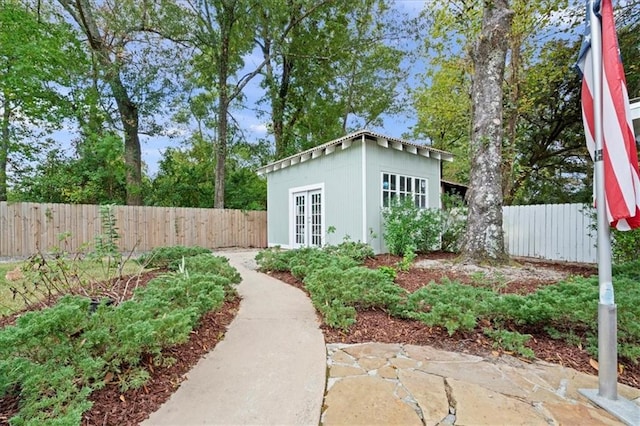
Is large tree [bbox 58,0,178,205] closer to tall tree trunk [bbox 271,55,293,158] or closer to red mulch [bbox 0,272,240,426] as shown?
tall tree trunk [bbox 271,55,293,158]

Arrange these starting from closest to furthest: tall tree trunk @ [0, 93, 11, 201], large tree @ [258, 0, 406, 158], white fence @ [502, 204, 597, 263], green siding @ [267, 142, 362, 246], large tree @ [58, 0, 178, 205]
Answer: white fence @ [502, 204, 597, 263], green siding @ [267, 142, 362, 246], tall tree trunk @ [0, 93, 11, 201], large tree @ [58, 0, 178, 205], large tree @ [258, 0, 406, 158]


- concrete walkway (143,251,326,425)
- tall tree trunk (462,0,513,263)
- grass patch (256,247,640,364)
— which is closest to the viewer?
concrete walkway (143,251,326,425)

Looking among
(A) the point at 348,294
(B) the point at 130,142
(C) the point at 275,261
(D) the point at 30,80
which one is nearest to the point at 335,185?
(C) the point at 275,261

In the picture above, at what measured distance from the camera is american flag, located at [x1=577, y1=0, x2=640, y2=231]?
1724 millimetres

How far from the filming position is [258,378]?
201 cm

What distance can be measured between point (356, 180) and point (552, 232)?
203 inches

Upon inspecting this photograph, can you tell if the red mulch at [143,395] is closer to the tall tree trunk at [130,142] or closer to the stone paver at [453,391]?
the stone paver at [453,391]

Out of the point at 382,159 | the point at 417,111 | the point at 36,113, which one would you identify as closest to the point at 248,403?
the point at 382,159

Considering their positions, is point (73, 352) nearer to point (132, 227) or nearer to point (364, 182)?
point (364, 182)

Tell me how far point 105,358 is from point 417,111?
18.2m

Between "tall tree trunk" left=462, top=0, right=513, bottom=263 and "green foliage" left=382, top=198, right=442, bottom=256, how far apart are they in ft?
4.24

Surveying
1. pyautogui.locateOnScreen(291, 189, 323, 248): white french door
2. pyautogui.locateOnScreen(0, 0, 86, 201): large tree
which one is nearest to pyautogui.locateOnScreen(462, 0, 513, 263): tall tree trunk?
pyautogui.locateOnScreen(291, 189, 323, 248): white french door

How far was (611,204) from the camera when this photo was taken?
1.76m

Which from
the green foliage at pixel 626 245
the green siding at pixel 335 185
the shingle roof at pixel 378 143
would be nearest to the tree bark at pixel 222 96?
the green siding at pixel 335 185
